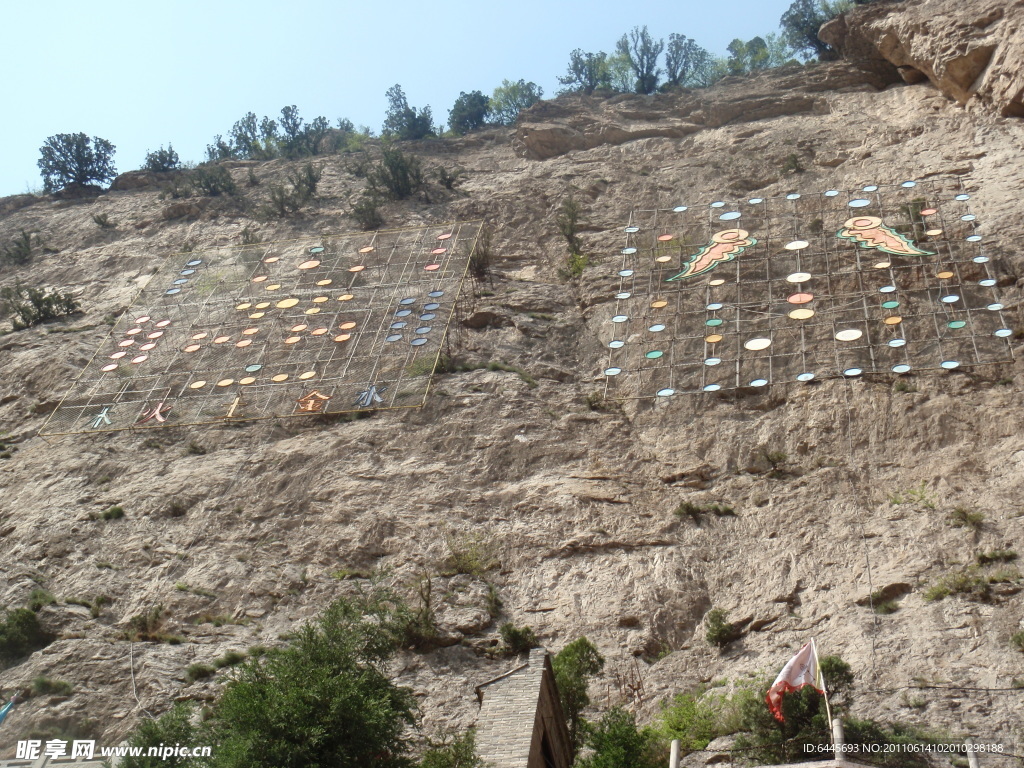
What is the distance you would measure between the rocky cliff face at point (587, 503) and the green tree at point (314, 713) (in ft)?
6.91

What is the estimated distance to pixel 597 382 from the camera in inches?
786

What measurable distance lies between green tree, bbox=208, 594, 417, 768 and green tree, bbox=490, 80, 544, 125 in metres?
28.0

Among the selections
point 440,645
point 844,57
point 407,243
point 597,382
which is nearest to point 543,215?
point 407,243

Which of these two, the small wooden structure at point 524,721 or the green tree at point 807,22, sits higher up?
the green tree at point 807,22

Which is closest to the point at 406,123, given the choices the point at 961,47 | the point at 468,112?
the point at 468,112

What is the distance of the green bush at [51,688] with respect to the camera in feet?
47.8

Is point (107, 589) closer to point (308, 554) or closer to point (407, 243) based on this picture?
point (308, 554)

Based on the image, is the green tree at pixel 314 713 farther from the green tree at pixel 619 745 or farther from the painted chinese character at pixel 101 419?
the painted chinese character at pixel 101 419

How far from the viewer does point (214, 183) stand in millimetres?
30734

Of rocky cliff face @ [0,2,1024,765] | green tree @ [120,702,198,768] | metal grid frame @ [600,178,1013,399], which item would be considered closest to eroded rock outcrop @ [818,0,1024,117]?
rocky cliff face @ [0,2,1024,765]

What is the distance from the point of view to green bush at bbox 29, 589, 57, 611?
638 inches

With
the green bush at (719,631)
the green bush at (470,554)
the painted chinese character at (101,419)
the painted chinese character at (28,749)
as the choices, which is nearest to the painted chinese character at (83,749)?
the painted chinese character at (28,749)

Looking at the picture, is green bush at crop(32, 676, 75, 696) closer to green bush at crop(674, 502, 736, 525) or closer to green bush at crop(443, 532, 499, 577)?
green bush at crop(443, 532, 499, 577)

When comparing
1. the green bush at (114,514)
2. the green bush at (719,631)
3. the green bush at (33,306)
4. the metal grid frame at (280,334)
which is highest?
the green bush at (33,306)
